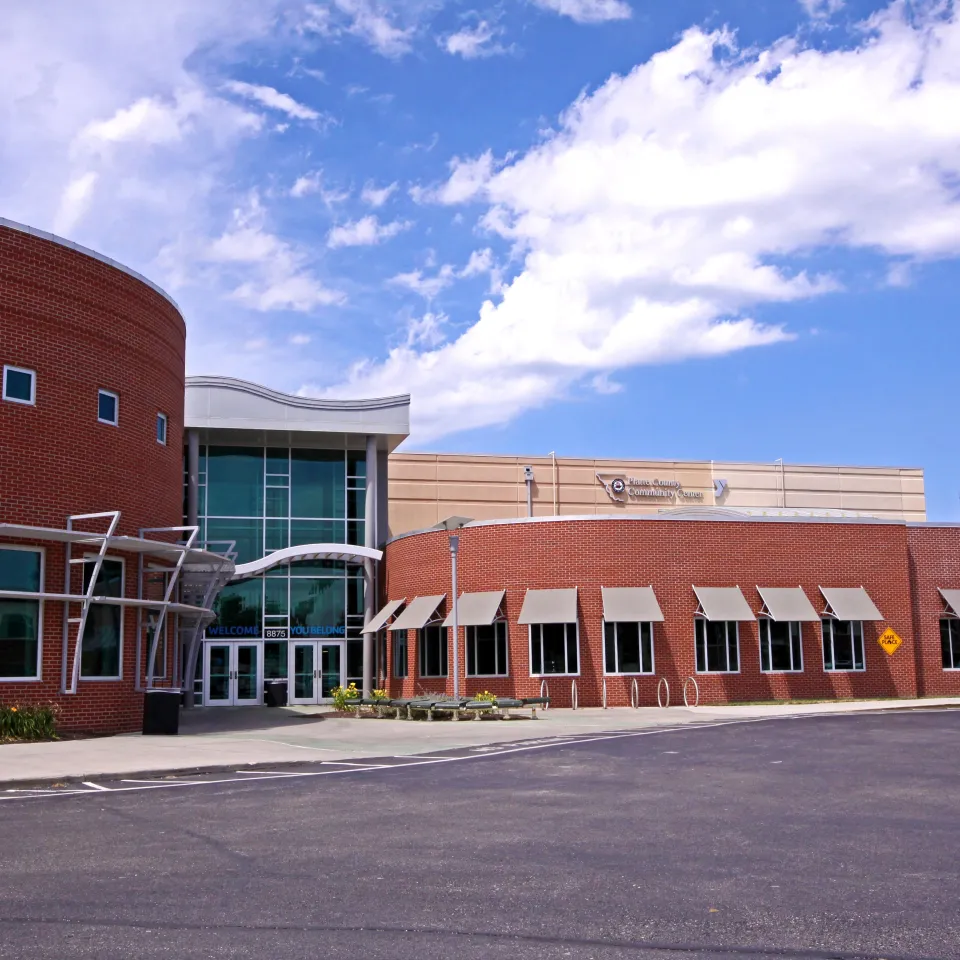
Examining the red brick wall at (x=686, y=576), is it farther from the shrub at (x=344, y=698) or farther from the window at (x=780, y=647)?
the shrub at (x=344, y=698)

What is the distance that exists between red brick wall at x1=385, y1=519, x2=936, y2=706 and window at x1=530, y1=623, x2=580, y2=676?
250 millimetres

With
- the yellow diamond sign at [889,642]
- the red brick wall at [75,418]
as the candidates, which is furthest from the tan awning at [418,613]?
the yellow diamond sign at [889,642]

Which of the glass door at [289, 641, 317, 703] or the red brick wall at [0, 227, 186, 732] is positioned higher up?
the red brick wall at [0, 227, 186, 732]

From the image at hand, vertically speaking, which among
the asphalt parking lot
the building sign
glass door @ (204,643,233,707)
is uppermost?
the building sign

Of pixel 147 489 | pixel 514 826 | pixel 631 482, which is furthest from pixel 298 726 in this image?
pixel 631 482

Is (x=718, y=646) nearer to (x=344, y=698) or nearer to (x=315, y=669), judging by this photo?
(x=344, y=698)

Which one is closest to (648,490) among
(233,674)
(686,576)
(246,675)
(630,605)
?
(686,576)

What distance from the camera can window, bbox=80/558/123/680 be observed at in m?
22.8

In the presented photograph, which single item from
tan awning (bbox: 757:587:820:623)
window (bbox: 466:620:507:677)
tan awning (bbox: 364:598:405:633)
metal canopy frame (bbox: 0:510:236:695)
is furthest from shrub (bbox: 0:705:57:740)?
tan awning (bbox: 757:587:820:623)

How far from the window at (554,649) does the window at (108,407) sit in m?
14.1

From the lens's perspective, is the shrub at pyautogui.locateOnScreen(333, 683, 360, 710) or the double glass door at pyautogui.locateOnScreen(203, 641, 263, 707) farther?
the double glass door at pyautogui.locateOnScreen(203, 641, 263, 707)

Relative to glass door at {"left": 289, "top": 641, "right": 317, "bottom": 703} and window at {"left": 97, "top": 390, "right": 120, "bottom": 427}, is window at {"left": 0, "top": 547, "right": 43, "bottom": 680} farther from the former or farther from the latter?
glass door at {"left": 289, "top": 641, "right": 317, "bottom": 703}

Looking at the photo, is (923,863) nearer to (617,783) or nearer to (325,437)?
(617,783)

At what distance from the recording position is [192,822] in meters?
11.4
